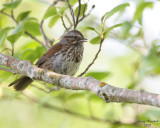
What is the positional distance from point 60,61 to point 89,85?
1.79 m

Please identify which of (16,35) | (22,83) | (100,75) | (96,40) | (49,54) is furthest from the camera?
(22,83)

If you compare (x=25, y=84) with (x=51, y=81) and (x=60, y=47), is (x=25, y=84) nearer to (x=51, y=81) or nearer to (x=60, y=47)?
(x=60, y=47)

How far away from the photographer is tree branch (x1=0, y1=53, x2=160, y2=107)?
6.67ft

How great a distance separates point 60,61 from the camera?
4227 mm

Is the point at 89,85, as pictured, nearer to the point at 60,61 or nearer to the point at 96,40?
the point at 96,40

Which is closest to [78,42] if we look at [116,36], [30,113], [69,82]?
[116,36]

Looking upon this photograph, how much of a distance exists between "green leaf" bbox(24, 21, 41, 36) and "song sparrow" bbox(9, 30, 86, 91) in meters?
0.31

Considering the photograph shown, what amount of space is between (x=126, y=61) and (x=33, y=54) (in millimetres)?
2229

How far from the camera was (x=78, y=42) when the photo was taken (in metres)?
4.63

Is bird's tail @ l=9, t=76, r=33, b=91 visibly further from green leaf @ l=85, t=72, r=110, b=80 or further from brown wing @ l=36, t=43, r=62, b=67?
green leaf @ l=85, t=72, r=110, b=80

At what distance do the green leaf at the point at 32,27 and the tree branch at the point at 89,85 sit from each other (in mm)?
754

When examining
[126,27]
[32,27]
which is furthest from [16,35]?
[126,27]

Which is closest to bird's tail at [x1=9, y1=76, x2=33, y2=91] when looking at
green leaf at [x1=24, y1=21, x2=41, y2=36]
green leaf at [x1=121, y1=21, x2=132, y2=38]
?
green leaf at [x1=24, y1=21, x2=41, y2=36]

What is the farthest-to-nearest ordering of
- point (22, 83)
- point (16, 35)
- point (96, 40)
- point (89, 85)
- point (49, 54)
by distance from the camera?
point (22, 83), point (49, 54), point (16, 35), point (96, 40), point (89, 85)
